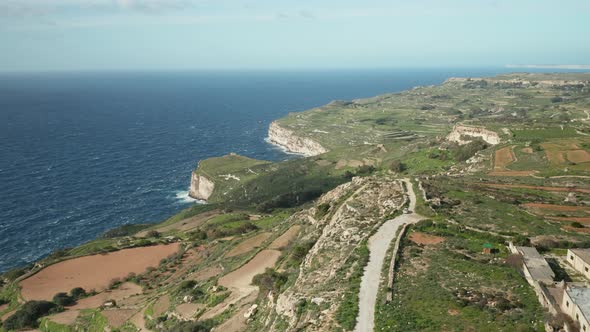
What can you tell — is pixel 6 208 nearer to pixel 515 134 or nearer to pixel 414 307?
pixel 414 307

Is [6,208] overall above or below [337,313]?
below

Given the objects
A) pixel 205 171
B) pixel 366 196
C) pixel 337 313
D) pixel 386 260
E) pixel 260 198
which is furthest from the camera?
pixel 205 171

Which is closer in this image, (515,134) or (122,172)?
(515,134)

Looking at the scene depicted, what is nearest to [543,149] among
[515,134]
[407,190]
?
[515,134]

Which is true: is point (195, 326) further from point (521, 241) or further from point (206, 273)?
point (521, 241)

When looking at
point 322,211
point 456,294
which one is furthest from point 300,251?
point 456,294

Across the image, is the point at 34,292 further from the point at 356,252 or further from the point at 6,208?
the point at 6,208

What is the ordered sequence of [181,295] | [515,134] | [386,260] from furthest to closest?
1. [515,134]
2. [181,295]
3. [386,260]

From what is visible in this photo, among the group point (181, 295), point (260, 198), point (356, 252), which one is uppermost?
point (356, 252)
